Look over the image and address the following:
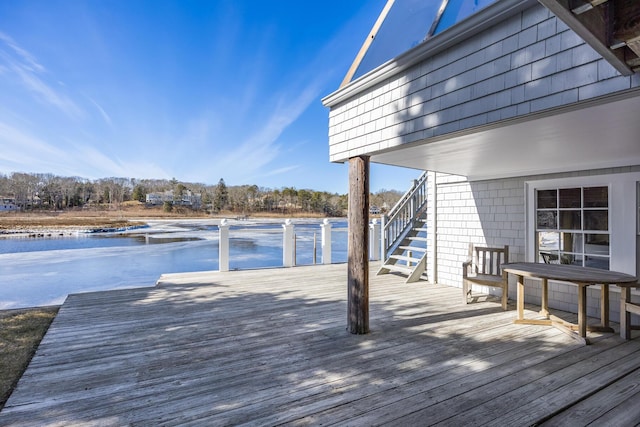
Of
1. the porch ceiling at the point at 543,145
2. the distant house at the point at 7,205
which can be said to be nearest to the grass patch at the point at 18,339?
the porch ceiling at the point at 543,145

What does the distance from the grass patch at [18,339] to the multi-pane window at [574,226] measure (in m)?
6.03

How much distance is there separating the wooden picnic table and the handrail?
2.92 metres

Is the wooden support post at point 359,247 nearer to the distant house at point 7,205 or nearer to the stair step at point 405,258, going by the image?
the stair step at point 405,258

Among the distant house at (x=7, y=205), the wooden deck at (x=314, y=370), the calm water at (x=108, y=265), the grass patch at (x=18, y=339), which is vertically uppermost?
the distant house at (x=7, y=205)

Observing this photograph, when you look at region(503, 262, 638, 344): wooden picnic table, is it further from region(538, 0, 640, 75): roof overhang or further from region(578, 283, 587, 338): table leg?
region(538, 0, 640, 75): roof overhang

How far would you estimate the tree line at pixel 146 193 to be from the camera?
3084 centimetres

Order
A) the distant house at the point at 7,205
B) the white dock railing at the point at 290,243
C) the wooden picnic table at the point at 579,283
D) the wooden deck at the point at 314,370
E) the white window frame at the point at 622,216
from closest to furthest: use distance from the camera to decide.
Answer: the wooden deck at the point at 314,370 → the wooden picnic table at the point at 579,283 → the white window frame at the point at 622,216 → the white dock railing at the point at 290,243 → the distant house at the point at 7,205

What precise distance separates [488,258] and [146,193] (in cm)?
4217

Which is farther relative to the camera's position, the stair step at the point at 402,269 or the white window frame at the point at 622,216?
the stair step at the point at 402,269

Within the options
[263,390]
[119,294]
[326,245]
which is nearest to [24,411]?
[263,390]

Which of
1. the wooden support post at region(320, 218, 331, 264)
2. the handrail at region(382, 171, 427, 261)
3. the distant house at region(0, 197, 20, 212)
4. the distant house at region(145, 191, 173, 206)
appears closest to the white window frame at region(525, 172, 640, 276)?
the handrail at region(382, 171, 427, 261)

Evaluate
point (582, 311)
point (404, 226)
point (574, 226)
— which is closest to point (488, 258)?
point (574, 226)

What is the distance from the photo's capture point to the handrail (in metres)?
6.80

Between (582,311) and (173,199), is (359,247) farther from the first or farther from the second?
(173,199)
